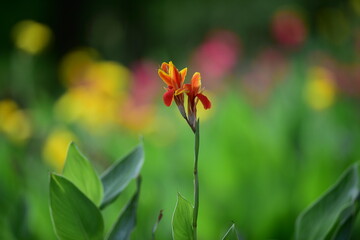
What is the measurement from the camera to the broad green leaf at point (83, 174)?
2.68 ft

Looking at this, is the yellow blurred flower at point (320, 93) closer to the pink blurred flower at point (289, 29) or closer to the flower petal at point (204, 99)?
the pink blurred flower at point (289, 29)

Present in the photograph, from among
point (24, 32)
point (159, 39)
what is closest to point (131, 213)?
point (24, 32)

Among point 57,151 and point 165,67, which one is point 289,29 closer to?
point 57,151

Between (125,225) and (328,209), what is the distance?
0.31m

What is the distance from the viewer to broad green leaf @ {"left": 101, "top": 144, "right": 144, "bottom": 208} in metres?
0.83

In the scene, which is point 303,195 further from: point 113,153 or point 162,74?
point 162,74

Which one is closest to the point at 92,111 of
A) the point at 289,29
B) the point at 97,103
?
the point at 97,103

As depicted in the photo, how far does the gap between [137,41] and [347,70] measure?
3334 mm

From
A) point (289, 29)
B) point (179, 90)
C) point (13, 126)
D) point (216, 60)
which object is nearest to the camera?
point (179, 90)

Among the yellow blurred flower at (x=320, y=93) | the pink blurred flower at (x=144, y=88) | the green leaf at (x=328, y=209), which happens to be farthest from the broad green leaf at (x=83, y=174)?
the pink blurred flower at (x=144, y=88)

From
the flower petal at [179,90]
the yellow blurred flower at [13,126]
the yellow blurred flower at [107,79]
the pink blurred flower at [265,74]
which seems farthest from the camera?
the pink blurred flower at [265,74]

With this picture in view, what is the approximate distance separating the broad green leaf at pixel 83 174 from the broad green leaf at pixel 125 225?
0.04 metres

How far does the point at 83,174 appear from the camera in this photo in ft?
2.70

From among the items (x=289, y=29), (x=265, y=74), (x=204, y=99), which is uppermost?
(x=204, y=99)
